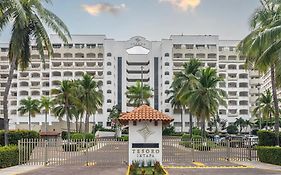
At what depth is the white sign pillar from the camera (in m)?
24.8

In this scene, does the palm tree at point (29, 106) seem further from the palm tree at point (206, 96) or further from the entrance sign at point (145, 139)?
the entrance sign at point (145, 139)

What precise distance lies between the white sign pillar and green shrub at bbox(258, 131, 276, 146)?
1105cm

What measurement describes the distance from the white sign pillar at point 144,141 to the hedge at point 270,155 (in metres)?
7.93

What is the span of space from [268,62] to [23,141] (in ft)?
58.0

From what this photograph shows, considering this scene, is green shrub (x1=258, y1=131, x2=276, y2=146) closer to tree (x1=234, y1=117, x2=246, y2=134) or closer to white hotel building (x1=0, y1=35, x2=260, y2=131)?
tree (x1=234, y1=117, x2=246, y2=134)

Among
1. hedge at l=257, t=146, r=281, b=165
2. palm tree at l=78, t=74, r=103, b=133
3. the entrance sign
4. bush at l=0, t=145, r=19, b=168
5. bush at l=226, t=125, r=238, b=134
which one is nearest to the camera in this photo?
the entrance sign

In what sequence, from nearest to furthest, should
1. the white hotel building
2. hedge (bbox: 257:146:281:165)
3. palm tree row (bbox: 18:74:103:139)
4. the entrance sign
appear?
the entrance sign < hedge (bbox: 257:146:281:165) < palm tree row (bbox: 18:74:103:139) < the white hotel building

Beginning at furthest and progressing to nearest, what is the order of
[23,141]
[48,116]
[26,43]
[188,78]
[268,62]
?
[48,116]
[188,78]
[26,43]
[23,141]
[268,62]

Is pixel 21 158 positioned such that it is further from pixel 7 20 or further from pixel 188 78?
pixel 188 78

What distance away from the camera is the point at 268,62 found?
25.7m

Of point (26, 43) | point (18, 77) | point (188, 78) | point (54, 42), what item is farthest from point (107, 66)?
point (26, 43)

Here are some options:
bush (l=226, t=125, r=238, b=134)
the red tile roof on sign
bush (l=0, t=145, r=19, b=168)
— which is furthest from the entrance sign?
bush (l=226, t=125, r=238, b=134)

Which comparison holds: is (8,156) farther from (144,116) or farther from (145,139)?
(144,116)

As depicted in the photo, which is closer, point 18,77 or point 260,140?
point 260,140
